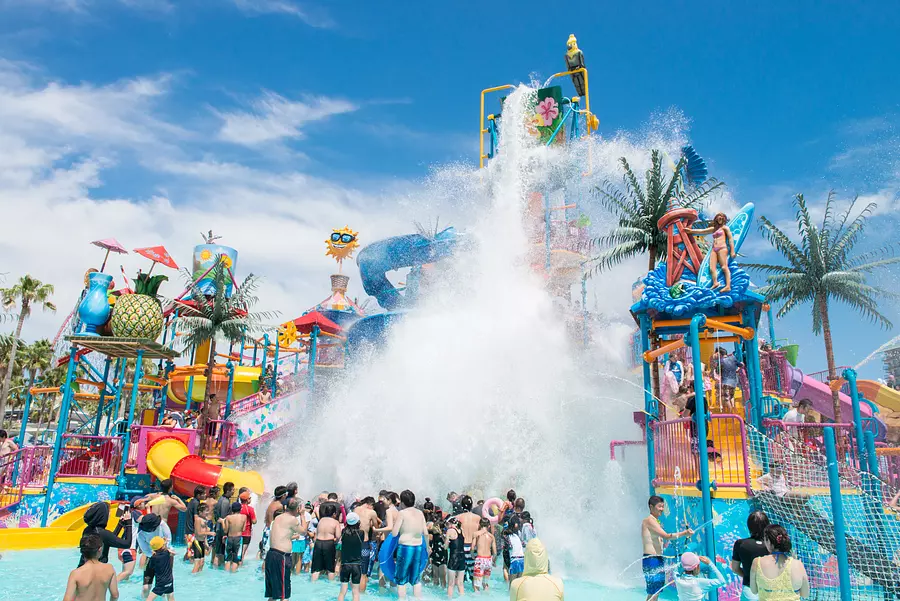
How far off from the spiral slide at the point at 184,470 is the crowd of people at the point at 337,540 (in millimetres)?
1742

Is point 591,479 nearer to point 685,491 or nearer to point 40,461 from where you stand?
point 685,491

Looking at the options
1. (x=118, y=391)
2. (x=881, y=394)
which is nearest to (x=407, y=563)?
(x=118, y=391)

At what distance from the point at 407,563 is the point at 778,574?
5208 millimetres

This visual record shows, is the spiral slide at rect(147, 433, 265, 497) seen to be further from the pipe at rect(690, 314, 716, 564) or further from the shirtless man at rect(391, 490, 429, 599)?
the pipe at rect(690, 314, 716, 564)

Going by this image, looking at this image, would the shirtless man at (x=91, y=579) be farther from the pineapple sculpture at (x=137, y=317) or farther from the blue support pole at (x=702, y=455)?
the pineapple sculpture at (x=137, y=317)

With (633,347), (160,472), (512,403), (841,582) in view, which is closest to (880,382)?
(633,347)

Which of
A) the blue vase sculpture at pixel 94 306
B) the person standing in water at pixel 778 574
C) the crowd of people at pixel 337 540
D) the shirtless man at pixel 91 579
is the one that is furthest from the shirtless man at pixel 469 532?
the blue vase sculpture at pixel 94 306

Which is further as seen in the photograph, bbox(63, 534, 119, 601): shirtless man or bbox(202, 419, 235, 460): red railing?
bbox(202, 419, 235, 460): red railing

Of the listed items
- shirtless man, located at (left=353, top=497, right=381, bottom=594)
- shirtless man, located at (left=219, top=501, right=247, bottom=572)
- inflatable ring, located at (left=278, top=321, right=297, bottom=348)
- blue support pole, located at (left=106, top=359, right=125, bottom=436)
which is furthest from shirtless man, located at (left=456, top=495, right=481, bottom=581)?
inflatable ring, located at (left=278, top=321, right=297, bottom=348)

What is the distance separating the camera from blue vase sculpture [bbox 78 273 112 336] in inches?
671

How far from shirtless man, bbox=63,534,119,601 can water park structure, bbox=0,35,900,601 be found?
5980mm

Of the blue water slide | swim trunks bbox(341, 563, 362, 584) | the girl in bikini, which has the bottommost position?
swim trunks bbox(341, 563, 362, 584)

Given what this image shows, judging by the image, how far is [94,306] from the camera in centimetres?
1708

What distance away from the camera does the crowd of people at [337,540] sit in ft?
25.4
